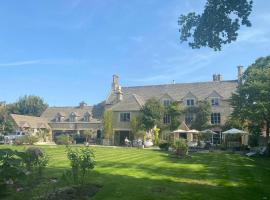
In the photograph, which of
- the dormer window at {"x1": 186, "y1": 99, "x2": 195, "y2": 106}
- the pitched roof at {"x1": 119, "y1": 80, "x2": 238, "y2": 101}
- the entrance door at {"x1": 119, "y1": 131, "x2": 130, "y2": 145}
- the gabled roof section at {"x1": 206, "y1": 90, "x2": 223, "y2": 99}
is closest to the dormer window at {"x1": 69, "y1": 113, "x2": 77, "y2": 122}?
the pitched roof at {"x1": 119, "y1": 80, "x2": 238, "y2": 101}

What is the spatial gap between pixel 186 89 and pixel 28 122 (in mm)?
36057

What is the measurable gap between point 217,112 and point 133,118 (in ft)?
48.5

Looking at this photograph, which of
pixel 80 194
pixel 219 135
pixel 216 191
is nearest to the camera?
pixel 80 194

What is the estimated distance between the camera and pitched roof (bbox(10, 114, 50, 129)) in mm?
75062

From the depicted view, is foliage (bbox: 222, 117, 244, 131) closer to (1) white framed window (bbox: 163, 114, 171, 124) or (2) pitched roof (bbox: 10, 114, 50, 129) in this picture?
(1) white framed window (bbox: 163, 114, 171, 124)

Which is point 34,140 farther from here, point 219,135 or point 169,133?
point 219,135

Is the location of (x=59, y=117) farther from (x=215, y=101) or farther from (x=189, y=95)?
(x=215, y=101)

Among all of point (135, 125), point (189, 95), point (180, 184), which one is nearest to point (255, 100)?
point (189, 95)

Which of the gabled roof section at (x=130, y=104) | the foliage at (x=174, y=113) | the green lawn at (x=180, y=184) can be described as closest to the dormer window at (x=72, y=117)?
the gabled roof section at (x=130, y=104)

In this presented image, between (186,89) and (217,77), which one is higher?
(217,77)

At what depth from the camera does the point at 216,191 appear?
13.8 metres

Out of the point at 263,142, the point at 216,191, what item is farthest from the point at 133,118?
the point at 216,191

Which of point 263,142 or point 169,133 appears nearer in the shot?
point 263,142

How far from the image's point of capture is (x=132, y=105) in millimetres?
62969
